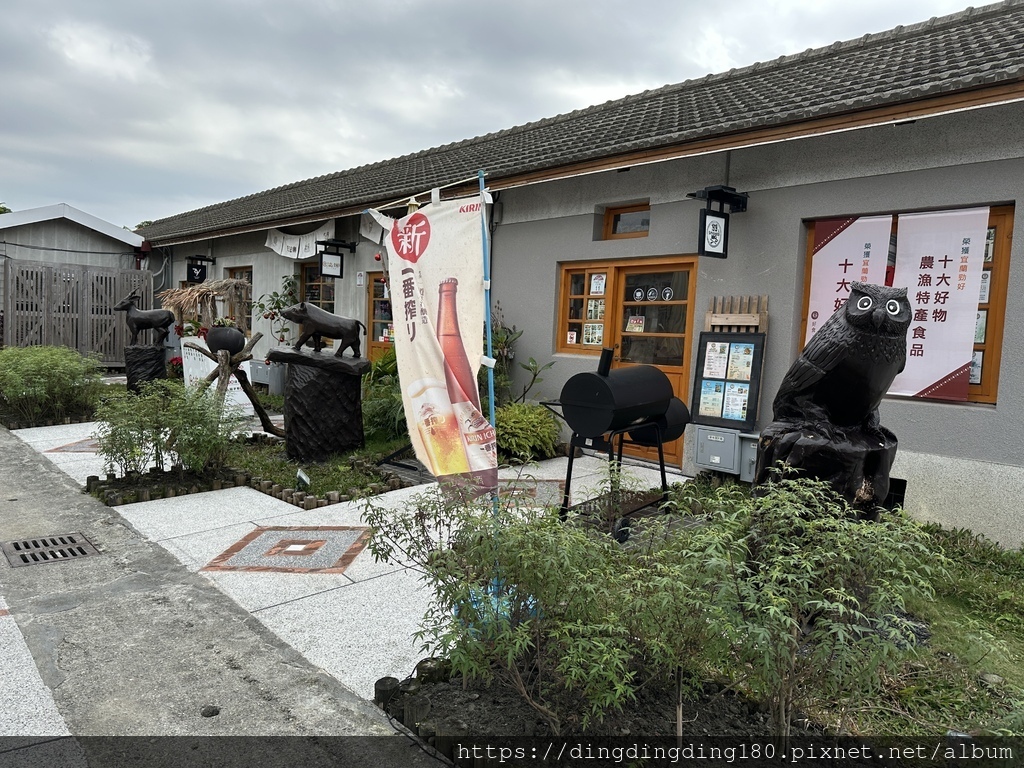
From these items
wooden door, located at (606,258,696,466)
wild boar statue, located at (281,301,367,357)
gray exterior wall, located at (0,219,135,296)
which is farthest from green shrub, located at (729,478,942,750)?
gray exterior wall, located at (0,219,135,296)

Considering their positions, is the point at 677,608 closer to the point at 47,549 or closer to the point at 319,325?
the point at 47,549

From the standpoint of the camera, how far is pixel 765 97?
7727mm

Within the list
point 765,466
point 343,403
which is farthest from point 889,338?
point 343,403

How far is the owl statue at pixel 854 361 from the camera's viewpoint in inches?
142

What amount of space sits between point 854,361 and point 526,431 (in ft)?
15.7

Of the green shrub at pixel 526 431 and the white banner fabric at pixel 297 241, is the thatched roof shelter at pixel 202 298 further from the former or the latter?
the green shrub at pixel 526 431

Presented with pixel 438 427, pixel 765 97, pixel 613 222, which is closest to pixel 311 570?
pixel 438 427

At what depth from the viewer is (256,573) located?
4691 millimetres

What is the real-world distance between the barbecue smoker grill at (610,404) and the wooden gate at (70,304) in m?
14.5

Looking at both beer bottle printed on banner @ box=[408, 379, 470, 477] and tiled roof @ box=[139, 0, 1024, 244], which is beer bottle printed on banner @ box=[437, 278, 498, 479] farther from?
tiled roof @ box=[139, 0, 1024, 244]

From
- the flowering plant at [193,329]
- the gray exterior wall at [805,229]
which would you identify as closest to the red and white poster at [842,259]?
the gray exterior wall at [805,229]

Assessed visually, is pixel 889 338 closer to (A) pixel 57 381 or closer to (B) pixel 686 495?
(B) pixel 686 495

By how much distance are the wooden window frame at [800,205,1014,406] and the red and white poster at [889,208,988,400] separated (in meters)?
0.11

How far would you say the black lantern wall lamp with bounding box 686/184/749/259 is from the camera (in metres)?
6.75
